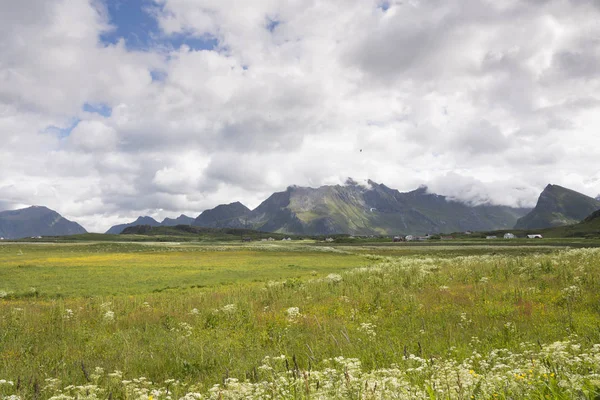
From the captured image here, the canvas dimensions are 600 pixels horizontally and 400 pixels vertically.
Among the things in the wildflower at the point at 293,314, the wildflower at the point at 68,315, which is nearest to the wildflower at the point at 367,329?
the wildflower at the point at 293,314

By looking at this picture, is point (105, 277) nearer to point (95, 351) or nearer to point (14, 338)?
point (14, 338)

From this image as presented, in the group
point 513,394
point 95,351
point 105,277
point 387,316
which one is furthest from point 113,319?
point 105,277

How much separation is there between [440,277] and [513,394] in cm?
2077

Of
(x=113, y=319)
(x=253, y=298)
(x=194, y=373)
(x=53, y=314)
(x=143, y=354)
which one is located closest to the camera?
(x=194, y=373)

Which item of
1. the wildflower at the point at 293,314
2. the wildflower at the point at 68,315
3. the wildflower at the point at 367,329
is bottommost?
the wildflower at the point at 68,315

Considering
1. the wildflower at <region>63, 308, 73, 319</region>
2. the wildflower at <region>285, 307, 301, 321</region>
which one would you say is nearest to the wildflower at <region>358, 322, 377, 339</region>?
the wildflower at <region>285, 307, 301, 321</region>

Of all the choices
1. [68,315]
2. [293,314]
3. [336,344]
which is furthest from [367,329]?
[68,315]

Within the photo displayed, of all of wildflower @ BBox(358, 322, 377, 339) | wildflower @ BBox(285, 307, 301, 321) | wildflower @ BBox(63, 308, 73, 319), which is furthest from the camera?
wildflower @ BBox(63, 308, 73, 319)

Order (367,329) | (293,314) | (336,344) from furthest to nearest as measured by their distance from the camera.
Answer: (293,314)
(367,329)
(336,344)

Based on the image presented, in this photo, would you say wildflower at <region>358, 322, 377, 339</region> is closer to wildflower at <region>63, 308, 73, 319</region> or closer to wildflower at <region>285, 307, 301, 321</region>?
wildflower at <region>285, 307, 301, 321</region>

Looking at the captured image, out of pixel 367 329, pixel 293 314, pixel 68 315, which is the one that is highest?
pixel 367 329

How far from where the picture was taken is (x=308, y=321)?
13.7 meters

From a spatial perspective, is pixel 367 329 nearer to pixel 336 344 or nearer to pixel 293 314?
pixel 336 344

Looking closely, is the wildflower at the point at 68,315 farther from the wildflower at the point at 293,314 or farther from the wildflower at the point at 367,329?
the wildflower at the point at 367,329
